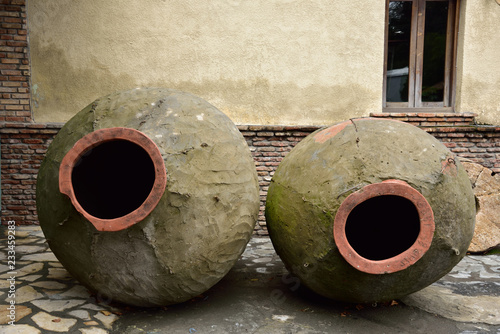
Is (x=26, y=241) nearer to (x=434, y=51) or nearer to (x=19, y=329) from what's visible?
(x=19, y=329)

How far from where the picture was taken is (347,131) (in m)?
2.75

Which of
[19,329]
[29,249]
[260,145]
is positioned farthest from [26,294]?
[260,145]

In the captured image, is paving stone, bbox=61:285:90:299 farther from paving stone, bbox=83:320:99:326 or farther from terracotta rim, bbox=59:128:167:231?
terracotta rim, bbox=59:128:167:231

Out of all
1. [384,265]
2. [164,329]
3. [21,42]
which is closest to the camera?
[384,265]

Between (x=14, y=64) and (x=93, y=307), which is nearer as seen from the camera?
(x=93, y=307)

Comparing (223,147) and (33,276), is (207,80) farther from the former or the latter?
(33,276)

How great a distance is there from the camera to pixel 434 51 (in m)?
5.70

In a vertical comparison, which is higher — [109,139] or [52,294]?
[109,139]

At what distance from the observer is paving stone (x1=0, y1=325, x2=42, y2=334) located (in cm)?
238

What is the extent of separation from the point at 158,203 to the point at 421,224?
1.72m

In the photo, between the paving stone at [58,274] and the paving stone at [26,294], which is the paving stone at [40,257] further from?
the paving stone at [26,294]

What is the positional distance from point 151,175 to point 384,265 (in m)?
2.15

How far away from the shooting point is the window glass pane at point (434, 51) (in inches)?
222

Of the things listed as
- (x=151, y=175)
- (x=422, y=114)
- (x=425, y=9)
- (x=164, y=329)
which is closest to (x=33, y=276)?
(x=151, y=175)
